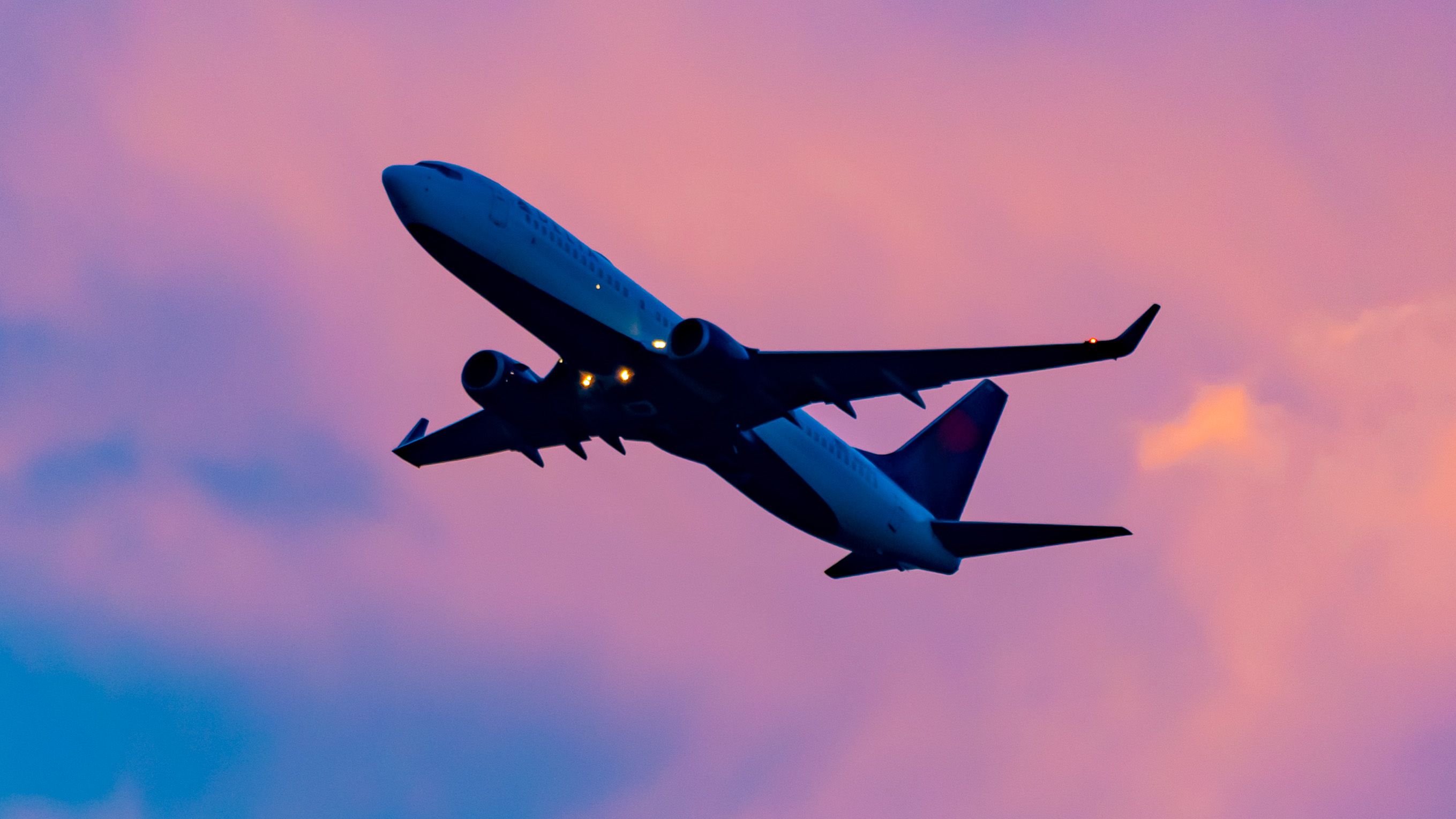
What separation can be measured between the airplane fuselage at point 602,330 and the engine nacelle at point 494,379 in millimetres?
1442

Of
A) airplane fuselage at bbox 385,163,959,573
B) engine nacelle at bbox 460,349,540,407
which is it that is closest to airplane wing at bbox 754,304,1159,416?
airplane fuselage at bbox 385,163,959,573

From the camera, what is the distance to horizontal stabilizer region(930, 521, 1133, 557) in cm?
3838

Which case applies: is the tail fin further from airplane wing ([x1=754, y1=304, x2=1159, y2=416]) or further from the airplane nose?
the airplane nose

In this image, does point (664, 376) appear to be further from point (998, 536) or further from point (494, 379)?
point (998, 536)

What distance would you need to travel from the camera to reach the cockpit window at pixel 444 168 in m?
30.2

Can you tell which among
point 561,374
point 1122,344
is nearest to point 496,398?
point 561,374

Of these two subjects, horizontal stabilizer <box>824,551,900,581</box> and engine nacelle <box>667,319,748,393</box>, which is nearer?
engine nacelle <box>667,319,748,393</box>

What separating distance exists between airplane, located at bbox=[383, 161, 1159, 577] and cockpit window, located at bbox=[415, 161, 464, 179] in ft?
0.14

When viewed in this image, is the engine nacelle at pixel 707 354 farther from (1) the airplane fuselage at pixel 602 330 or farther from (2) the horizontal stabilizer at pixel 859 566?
(2) the horizontal stabilizer at pixel 859 566

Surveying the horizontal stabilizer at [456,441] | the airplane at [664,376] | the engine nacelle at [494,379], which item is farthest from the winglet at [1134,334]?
the horizontal stabilizer at [456,441]

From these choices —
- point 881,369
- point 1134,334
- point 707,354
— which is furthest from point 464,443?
point 1134,334

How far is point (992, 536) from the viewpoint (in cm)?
4138

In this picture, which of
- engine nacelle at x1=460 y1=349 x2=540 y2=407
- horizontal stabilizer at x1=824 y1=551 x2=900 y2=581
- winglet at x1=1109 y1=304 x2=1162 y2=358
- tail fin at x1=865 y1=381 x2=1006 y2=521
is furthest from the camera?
tail fin at x1=865 y1=381 x2=1006 y2=521

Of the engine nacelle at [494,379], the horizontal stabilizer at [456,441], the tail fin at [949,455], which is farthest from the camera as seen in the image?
the tail fin at [949,455]
